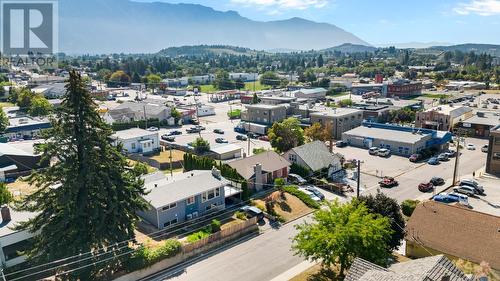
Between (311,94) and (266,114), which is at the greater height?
(311,94)

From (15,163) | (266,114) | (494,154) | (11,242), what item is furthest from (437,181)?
(15,163)

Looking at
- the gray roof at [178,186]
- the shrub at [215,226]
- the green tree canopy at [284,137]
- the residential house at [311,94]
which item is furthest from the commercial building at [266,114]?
the shrub at [215,226]

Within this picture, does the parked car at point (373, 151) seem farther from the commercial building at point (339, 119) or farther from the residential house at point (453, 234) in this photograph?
the residential house at point (453, 234)

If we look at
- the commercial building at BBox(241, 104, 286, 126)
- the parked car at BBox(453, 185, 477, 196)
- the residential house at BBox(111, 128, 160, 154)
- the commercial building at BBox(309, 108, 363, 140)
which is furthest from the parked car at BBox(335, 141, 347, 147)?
the residential house at BBox(111, 128, 160, 154)

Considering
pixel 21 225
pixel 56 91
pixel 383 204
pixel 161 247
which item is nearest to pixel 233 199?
pixel 161 247

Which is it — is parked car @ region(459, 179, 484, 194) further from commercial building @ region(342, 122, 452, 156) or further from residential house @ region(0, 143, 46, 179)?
residential house @ region(0, 143, 46, 179)

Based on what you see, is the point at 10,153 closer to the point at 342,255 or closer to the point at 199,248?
the point at 199,248

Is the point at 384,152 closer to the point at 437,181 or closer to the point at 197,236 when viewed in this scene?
the point at 437,181
